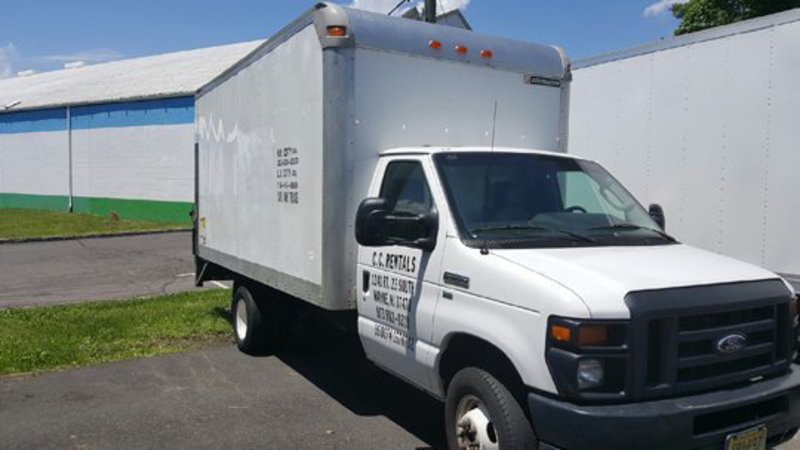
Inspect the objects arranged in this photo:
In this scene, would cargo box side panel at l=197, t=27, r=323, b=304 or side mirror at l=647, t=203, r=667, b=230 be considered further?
cargo box side panel at l=197, t=27, r=323, b=304

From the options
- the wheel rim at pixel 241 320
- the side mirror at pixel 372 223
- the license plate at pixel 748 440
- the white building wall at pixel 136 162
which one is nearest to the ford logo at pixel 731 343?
the license plate at pixel 748 440

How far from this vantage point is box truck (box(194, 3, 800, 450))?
3545 millimetres

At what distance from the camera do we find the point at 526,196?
4926mm

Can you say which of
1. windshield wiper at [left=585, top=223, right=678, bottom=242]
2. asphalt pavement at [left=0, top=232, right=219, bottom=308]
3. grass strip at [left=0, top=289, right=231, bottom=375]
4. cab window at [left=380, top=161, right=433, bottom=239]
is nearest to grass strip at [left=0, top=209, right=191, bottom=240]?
asphalt pavement at [left=0, top=232, right=219, bottom=308]

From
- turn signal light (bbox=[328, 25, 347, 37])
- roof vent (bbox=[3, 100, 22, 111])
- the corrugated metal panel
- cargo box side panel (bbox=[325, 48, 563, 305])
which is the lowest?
cargo box side panel (bbox=[325, 48, 563, 305])

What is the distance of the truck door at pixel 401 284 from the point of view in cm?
462

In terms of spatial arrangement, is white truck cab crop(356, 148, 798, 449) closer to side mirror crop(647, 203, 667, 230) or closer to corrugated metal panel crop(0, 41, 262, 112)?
side mirror crop(647, 203, 667, 230)

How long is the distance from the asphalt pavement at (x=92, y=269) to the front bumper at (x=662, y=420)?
9512 millimetres

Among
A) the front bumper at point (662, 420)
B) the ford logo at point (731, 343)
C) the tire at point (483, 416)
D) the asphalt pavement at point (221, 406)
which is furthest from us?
the asphalt pavement at point (221, 406)

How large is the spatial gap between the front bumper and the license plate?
3 centimetres

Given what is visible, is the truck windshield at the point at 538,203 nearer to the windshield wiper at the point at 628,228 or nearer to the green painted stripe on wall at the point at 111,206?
the windshield wiper at the point at 628,228

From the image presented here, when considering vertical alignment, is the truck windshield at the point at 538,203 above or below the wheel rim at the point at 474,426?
above

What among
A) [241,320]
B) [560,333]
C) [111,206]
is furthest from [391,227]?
[111,206]

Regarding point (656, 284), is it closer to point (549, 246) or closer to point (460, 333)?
point (549, 246)
